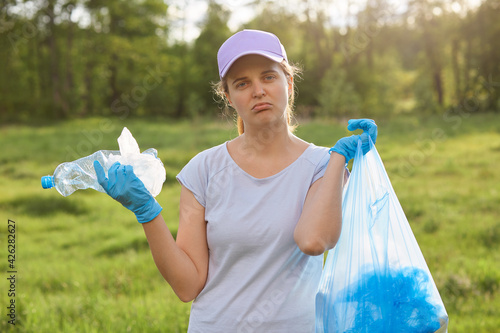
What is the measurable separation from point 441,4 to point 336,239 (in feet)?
98.8

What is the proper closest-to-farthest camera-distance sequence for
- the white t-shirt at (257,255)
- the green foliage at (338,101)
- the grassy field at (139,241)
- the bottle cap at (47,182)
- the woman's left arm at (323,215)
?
the woman's left arm at (323,215) < the white t-shirt at (257,255) < the bottle cap at (47,182) < the grassy field at (139,241) < the green foliage at (338,101)

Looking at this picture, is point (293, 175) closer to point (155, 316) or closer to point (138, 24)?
point (155, 316)

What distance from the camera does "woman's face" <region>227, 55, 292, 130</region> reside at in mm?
1786

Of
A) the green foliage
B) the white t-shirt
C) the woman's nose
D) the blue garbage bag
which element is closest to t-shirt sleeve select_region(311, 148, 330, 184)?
the white t-shirt

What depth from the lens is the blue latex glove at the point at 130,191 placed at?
5.69 feet

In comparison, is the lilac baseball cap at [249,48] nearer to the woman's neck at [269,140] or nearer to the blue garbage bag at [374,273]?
the woman's neck at [269,140]

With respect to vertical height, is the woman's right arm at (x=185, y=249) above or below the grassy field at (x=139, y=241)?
above

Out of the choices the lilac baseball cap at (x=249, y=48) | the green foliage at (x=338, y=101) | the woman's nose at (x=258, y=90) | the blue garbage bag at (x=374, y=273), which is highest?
the green foliage at (x=338, y=101)

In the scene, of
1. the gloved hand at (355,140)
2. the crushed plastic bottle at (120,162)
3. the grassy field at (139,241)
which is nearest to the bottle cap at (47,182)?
the crushed plastic bottle at (120,162)

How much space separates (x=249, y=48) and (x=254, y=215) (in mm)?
→ 572

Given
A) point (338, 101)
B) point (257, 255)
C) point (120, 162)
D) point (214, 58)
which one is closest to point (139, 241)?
point (120, 162)

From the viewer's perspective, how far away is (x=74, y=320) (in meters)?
3.84

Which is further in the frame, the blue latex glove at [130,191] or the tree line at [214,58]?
the tree line at [214,58]

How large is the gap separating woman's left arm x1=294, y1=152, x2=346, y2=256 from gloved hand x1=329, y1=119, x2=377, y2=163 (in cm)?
3
